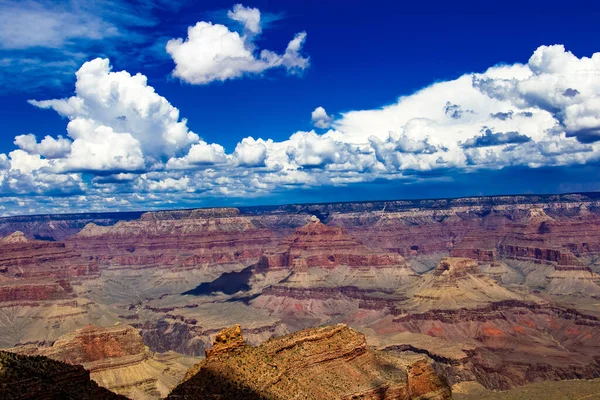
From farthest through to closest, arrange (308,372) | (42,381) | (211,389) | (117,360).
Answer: (117,360) → (308,372) → (211,389) → (42,381)

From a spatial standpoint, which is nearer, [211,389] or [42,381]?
[42,381]

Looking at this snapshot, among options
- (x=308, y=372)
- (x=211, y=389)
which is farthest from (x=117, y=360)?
(x=211, y=389)

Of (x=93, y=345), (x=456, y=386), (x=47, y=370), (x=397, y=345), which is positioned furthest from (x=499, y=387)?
(x=47, y=370)

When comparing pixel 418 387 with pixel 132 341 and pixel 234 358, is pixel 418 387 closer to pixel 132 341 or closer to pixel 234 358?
pixel 234 358

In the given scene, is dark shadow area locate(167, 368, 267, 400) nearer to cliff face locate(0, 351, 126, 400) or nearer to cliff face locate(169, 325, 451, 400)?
cliff face locate(169, 325, 451, 400)

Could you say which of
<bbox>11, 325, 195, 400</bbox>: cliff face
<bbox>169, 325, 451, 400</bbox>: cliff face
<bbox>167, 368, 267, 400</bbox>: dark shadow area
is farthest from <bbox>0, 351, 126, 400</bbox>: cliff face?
<bbox>11, 325, 195, 400</bbox>: cliff face

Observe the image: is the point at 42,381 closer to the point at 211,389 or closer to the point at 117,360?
the point at 211,389

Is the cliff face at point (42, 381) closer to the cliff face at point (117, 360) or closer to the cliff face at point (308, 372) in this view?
the cliff face at point (308, 372)
